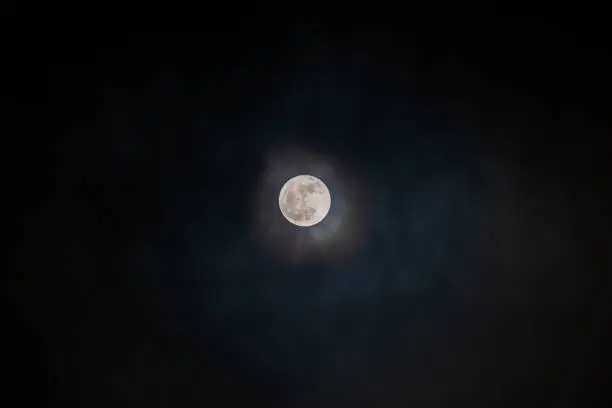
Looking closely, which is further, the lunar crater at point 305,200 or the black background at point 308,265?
the lunar crater at point 305,200

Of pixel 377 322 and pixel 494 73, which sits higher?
pixel 494 73

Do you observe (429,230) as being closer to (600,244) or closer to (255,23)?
(600,244)

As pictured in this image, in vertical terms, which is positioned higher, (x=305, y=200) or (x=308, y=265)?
(x=305, y=200)

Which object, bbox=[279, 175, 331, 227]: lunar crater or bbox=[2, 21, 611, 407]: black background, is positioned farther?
bbox=[279, 175, 331, 227]: lunar crater

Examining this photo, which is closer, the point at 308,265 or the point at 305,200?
the point at 305,200

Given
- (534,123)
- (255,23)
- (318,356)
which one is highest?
(255,23)

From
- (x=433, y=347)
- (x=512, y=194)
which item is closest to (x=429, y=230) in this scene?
(x=512, y=194)

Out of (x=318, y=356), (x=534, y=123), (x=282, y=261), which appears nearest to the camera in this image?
(x=534, y=123)

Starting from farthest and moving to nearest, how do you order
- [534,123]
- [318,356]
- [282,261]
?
[318,356] → [282,261] → [534,123]
